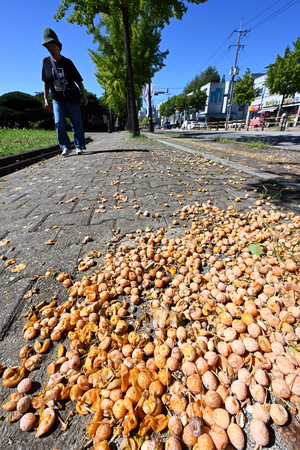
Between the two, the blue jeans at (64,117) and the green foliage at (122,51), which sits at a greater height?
the green foliage at (122,51)

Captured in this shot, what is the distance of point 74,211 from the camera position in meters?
2.61

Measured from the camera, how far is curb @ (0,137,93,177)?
15.9ft

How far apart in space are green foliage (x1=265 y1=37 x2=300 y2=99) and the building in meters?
9.91

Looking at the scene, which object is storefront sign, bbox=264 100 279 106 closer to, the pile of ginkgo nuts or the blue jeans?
the blue jeans

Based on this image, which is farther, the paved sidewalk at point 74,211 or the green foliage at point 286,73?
the green foliage at point 286,73

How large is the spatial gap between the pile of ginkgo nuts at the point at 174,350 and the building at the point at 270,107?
37.0 m


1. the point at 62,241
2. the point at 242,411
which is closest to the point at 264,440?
the point at 242,411

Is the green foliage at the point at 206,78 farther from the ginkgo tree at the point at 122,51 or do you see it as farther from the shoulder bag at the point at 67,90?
the shoulder bag at the point at 67,90

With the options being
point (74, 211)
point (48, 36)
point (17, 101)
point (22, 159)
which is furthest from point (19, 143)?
point (17, 101)

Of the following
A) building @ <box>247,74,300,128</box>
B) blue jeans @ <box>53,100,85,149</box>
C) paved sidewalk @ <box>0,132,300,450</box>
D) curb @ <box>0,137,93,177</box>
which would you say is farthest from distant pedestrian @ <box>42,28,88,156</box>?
building @ <box>247,74,300,128</box>

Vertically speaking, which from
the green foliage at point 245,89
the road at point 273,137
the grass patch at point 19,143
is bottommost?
the road at point 273,137

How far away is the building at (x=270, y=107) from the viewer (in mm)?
33219

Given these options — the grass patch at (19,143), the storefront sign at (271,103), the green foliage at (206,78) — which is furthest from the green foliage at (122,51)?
the green foliage at (206,78)

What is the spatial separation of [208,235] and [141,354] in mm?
1231
